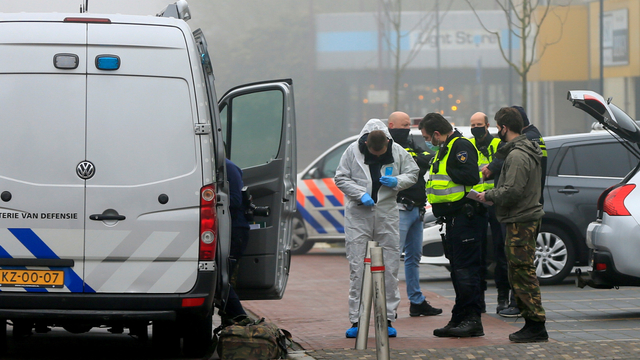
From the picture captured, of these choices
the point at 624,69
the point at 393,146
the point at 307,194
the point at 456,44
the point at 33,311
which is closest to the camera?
the point at 33,311

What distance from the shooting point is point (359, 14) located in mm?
38219

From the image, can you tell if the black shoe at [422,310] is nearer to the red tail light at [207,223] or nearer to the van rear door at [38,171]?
the red tail light at [207,223]

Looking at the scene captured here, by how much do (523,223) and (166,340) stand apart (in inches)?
110

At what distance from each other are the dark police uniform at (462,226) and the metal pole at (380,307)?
1.49 metres

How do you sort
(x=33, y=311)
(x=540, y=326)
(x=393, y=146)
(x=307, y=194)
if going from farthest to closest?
(x=307, y=194), (x=393, y=146), (x=540, y=326), (x=33, y=311)

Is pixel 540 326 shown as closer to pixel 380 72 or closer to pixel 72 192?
pixel 72 192

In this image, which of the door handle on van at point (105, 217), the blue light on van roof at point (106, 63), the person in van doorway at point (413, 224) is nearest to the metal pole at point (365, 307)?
the door handle on van at point (105, 217)

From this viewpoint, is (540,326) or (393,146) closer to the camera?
(540,326)

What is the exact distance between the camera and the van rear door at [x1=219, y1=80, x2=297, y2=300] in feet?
23.5

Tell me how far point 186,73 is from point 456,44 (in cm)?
3284

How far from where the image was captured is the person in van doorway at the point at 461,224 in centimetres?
711

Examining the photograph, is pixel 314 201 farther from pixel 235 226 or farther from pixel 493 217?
pixel 235 226

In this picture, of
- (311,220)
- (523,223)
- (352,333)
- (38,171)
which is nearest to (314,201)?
(311,220)

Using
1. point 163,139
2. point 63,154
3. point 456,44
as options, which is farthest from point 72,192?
point 456,44
